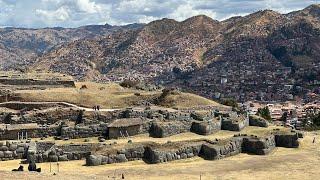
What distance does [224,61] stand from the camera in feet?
569

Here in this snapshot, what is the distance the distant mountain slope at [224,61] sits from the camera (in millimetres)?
142750

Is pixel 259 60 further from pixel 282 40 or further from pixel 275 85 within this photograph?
pixel 275 85

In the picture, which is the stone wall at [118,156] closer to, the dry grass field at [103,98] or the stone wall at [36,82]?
the dry grass field at [103,98]

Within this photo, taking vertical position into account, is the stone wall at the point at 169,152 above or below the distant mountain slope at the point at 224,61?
below

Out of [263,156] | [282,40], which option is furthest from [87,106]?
[282,40]

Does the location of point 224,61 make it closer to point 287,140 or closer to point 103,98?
point 103,98

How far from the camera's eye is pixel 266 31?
191250mm

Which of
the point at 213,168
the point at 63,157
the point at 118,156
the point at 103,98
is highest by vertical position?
the point at 103,98

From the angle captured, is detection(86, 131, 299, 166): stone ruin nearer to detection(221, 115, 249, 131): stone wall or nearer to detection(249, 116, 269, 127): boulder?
detection(221, 115, 249, 131): stone wall

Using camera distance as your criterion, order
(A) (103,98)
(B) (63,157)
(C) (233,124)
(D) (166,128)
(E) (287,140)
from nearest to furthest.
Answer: (B) (63,157)
(E) (287,140)
(D) (166,128)
(C) (233,124)
(A) (103,98)

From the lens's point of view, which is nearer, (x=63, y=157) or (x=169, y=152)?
(x=63, y=157)

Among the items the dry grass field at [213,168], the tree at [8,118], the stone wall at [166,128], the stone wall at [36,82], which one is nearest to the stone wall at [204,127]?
A: the stone wall at [166,128]

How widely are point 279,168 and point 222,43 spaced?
6417 inches

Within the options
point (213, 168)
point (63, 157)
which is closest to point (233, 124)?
point (213, 168)
